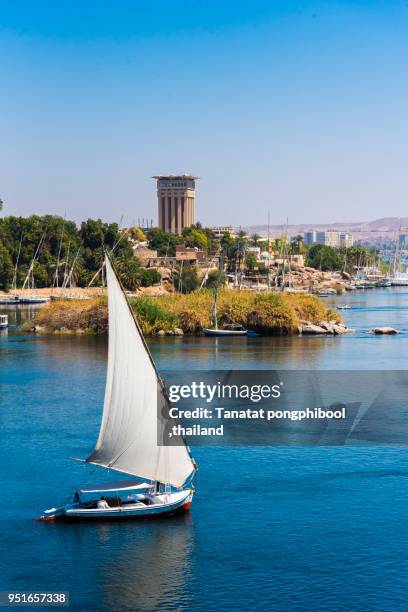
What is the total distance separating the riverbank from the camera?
64188 mm

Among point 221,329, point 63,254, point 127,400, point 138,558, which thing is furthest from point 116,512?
point 63,254

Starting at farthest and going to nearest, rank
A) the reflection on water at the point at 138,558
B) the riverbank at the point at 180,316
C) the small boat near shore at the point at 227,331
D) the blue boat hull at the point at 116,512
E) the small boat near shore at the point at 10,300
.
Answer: the small boat near shore at the point at 10,300 → the riverbank at the point at 180,316 → the small boat near shore at the point at 227,331 → the blue boat hull at the point at 116,512 → the reflection on water at the point at 138,558

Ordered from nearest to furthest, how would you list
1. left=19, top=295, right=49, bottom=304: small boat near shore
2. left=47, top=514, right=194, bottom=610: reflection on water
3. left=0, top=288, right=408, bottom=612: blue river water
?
left=47, top=514, right=194, bottom=610: reflection on water, left=0, top=288, right=408, bottom=612: blue river water, left=19, top=295, right=49, bottom=304: small boat near shore

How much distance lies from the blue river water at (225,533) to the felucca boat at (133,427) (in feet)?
3.41

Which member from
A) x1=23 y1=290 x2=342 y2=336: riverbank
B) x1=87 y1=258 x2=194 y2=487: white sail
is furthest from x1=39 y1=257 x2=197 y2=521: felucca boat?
x1=23 y1=290 x2=342 y2=336: riverbank

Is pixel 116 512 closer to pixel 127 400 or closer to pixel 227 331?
pixel 127 400

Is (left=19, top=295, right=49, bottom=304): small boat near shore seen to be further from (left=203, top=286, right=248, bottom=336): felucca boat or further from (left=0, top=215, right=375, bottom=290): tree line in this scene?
(left=203, top=286, right=248, bottom=336): felucca boat

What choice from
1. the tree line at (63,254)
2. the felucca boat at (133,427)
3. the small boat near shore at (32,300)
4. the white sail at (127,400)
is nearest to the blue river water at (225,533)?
the felucca boat at (133,427)

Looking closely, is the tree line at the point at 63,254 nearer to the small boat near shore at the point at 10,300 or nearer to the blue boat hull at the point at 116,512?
the small boat near shore at the point at 10,300

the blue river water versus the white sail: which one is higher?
the white sail

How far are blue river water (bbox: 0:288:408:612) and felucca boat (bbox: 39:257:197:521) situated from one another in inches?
40.9

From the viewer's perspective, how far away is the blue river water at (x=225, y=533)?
64.1 ft

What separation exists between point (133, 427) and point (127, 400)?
70 cm

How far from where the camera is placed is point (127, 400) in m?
25.0
